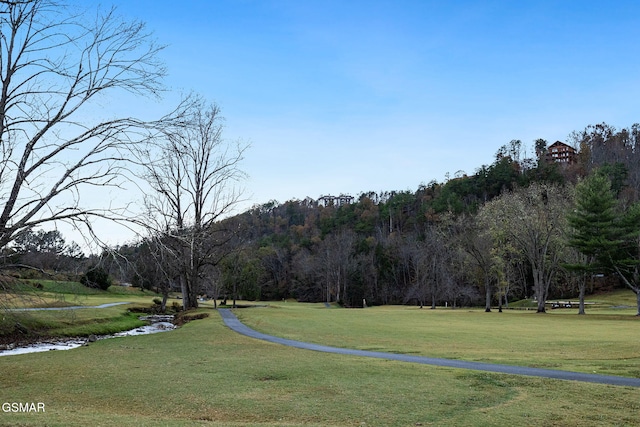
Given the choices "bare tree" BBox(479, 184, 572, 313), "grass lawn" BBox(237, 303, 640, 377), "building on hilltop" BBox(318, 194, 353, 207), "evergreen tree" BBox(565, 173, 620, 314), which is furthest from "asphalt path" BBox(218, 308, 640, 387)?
"building on hilltop" BBox(318, 194, 353, 207)

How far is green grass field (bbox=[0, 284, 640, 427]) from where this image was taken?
9320 mm

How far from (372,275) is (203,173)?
5496cm

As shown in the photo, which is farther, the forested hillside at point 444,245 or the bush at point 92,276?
the forested hillside at point 444,245

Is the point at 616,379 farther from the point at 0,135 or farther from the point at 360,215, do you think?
the point at 360,215

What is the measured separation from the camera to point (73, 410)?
968 cm

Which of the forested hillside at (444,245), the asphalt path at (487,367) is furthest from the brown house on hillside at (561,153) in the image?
the asphalt path at (487,367)

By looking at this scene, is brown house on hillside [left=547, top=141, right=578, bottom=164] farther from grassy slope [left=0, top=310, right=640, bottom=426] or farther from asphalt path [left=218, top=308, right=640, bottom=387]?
grassy slope [left=0, top=310, right=640, bottom=426]

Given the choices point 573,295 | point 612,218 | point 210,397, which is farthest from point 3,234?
point 573,295

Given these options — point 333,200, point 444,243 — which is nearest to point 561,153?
point 444,243

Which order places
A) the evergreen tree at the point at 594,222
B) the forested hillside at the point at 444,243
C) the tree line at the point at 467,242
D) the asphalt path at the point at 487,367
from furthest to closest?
the forested hillside at the point at 444,243 < the tree line at the point at 467,242 < the evergreen tree at the point at 594,222 < the asphalt path at the point at 487,367

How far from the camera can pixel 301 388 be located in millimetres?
12141
